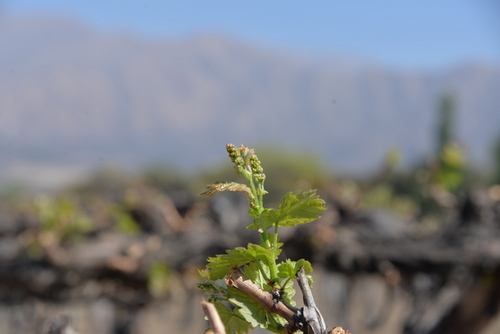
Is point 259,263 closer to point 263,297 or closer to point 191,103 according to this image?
point 263,297

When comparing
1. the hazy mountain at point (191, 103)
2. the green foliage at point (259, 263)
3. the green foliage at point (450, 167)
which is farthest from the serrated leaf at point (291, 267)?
the hazy mountain at point (191, 103)

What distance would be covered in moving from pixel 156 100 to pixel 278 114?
76.5ft

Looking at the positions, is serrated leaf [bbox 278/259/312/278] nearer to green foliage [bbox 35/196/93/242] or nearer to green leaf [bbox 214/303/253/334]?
green leaf [bbox 214/303/253/334]

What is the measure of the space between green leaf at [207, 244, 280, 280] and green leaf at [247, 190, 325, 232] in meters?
0.02

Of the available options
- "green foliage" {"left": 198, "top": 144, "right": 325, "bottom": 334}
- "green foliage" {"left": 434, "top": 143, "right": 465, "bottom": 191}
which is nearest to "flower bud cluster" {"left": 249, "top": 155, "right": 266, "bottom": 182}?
"green foliage" {"left": 198, "top": 144, "right": 325, "bottom": 334}

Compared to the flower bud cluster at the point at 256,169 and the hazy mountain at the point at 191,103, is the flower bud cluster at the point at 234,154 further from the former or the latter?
the hazy mountain at the point at 191,103

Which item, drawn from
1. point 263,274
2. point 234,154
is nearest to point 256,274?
point 263,274

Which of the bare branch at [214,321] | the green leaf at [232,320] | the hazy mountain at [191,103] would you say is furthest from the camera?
Answer: the hazy mountain at [191,103]

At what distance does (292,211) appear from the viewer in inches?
19.3

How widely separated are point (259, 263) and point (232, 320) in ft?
0.19

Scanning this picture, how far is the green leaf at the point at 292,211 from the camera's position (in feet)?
1.56

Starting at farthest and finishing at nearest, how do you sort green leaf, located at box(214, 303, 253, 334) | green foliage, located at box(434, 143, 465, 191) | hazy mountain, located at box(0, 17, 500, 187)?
hazy mountain, located at box(0, 17, 500, 187), green foliage, located at box(434, 143, 465, 191), green leaf, located at box(214, 303, 253, 334)

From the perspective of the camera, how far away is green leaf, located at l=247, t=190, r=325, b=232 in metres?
0.48

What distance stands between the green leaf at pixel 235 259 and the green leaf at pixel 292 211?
2cm
